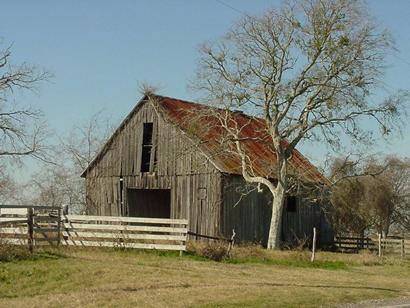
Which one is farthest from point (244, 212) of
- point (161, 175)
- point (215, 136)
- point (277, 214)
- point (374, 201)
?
point (374, 201)

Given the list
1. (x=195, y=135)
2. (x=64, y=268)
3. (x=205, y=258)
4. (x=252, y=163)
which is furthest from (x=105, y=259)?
(x=252, y=163)

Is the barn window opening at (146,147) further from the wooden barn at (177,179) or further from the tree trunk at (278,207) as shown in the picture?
the tree trunk at (278,207)

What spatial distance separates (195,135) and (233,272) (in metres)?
14.6

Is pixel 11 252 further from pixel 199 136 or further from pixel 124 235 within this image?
pixel 199 136

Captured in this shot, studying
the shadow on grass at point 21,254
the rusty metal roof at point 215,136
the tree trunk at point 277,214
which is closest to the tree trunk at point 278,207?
the tree trunk at point 277,214

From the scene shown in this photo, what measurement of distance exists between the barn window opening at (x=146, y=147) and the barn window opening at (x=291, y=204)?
29.3 feet

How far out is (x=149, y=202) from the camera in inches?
1582

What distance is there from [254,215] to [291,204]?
15.5 ft

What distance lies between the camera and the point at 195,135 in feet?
118

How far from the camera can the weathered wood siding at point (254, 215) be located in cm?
3597

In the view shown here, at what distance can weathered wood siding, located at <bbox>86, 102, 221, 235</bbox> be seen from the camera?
3591cm

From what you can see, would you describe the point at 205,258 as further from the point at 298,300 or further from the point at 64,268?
the point at 298,300

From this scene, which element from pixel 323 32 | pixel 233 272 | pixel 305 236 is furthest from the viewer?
pixel 305 236

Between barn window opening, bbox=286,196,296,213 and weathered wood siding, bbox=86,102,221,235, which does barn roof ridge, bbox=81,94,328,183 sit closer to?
weathered wood siding, bbox=86,102,221,235
